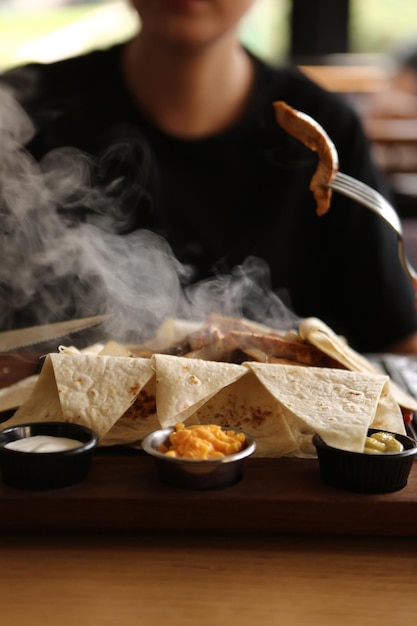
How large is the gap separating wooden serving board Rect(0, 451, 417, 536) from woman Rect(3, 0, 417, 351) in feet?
5.40

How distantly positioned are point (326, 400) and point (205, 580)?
450 mm

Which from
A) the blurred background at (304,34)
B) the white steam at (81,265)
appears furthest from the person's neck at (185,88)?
the blurred background at (304,34)

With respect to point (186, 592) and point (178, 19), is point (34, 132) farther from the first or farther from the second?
point (186, 592)

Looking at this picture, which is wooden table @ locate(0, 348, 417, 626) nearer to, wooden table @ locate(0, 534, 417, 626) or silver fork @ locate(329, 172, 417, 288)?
wooden table @ locate(0, 534, 417, 626)

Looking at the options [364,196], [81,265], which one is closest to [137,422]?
[364,196]

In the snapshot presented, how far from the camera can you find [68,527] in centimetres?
127

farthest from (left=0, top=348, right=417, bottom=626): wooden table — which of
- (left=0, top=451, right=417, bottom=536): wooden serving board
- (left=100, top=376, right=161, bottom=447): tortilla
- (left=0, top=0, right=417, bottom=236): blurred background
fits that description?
(left=0, top=0, right=417, bottom=236): blurred background

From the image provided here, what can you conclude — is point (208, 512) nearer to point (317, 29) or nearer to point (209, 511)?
point (209, 511)

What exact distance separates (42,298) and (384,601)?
1947 mm

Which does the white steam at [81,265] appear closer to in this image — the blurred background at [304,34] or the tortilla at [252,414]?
the tortilla at [252,414]

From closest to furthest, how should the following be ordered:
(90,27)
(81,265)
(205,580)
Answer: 1. (205,580)
2. (81,265)
3. (90,27)

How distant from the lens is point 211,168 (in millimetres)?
2967

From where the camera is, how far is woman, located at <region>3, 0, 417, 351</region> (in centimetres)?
293

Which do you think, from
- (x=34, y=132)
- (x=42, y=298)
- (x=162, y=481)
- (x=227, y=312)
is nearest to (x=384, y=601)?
(x=162, y=481)
